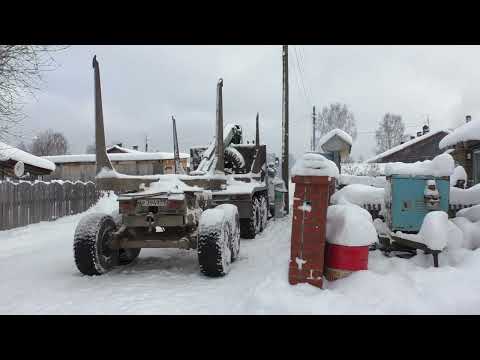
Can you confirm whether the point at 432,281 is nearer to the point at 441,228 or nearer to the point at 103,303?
the point at 441,228

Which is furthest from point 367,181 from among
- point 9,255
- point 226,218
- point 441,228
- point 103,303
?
point 9,255

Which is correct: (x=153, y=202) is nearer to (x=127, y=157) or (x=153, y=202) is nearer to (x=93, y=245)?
(x=93, y=245)

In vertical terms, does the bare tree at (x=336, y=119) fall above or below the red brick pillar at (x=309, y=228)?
above

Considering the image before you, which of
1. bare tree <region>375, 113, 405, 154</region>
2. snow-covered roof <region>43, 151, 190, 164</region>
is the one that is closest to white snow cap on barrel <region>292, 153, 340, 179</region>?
snow-covered roof <region>43, 151, 190, 164</region>

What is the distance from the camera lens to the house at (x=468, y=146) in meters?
11.4

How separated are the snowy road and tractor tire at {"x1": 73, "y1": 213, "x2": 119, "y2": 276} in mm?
173

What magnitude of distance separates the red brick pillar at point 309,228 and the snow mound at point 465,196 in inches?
165

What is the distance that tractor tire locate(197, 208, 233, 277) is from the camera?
18.3 feet

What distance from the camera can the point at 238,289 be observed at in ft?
16.9

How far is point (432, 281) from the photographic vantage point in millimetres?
4578

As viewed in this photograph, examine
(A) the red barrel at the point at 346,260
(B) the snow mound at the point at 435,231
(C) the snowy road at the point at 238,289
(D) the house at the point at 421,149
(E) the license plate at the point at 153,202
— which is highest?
(D) the house at the point at 421,149

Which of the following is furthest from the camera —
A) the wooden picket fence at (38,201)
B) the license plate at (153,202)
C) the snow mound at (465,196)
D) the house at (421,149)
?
the house at (421,149)

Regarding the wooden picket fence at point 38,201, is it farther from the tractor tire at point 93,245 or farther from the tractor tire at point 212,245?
the tractor tire at point 212,245

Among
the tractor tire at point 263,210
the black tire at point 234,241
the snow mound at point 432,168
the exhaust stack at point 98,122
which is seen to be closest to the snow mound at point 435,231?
the snow mound at point 432,168
